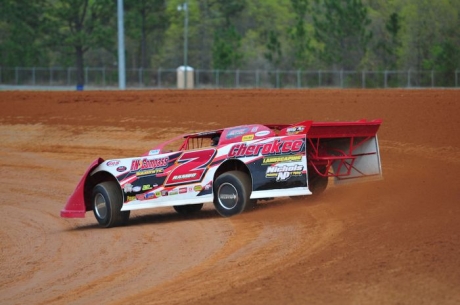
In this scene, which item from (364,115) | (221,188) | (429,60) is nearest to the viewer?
(221,188)

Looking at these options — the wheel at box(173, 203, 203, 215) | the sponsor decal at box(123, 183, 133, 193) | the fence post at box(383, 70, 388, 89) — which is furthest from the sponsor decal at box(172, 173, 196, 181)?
the fence post at box(383, 70, 388, 89)

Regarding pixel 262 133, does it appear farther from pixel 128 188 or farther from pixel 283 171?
pixel 128 188

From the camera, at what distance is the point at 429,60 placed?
67.3 metres

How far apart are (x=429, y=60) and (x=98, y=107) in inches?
1463

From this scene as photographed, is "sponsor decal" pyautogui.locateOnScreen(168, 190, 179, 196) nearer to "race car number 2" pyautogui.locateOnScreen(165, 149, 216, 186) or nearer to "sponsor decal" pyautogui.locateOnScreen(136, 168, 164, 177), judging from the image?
"race car number 2" pyautogui.locateOnScreen(165, 149, 216, 186)

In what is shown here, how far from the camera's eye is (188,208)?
1766cm

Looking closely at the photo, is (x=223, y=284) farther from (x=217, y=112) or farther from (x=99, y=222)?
(x=217, y=112)

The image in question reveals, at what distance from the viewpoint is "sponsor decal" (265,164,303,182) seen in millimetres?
15227

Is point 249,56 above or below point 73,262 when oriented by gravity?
above

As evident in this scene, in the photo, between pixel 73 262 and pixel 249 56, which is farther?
pixel 249 56

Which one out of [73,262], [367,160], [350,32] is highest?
[350,32]

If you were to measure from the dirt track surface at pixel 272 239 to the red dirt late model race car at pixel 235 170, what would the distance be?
35 centimetres

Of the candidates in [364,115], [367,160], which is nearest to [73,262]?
[367,160]

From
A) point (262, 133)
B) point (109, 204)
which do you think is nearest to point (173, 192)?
point (109, 204)
